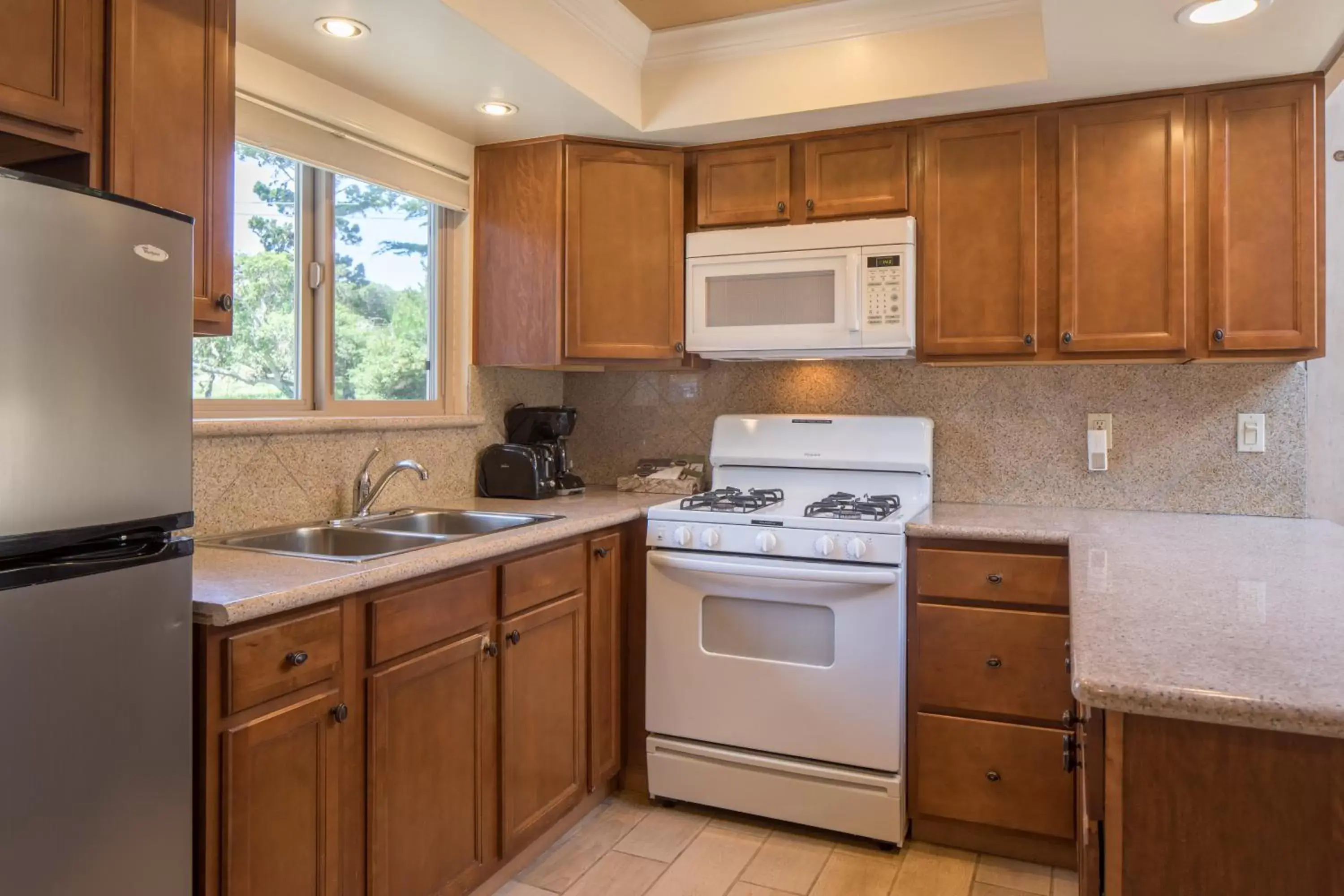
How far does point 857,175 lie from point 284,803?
7.51ft

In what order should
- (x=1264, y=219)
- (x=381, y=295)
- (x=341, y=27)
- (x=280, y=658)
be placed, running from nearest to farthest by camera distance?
(x=280, y=658)
(x=341, y=27)
(x=1264, y=219)
(x=381, y=295)

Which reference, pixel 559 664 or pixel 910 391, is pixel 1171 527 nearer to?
pixel 910 391

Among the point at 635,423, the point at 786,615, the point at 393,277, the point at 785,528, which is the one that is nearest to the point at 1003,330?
the point at 785,528

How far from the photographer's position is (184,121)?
163 centimetres

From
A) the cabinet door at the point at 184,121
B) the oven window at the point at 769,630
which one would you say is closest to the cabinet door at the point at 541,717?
the oven window at the point at 769,630

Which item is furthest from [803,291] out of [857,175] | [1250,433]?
[1250,433]

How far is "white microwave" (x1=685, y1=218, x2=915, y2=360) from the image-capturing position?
106 inches

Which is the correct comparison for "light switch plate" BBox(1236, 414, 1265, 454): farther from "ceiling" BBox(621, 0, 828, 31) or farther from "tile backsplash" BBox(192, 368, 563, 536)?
"tile backsplash" BBox(192, 368, 563, 536)

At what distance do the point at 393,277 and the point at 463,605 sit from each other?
1254 millimetres

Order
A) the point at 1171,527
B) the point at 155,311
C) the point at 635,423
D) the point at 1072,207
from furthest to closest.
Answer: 1. the point at 635,423
2. the point at 1072,207
3. the point at 1171,527
4. the point at 155,311

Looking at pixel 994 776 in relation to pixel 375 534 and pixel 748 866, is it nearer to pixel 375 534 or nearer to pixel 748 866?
pixel 748 866

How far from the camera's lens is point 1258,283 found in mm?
2412

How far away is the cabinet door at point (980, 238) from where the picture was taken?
2615 millimetres

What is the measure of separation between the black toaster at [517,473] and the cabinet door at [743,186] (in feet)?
3.12
